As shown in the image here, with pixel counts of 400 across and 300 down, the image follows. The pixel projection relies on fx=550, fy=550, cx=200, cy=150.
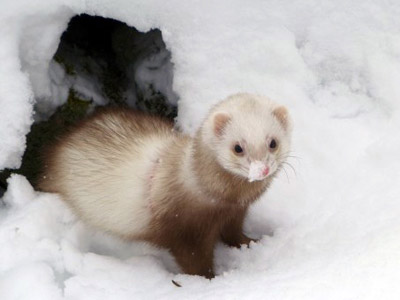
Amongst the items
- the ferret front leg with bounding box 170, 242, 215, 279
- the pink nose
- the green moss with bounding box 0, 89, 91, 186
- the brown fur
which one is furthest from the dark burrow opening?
the pink nose

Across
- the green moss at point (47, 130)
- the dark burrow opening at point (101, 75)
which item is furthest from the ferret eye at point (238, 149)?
the green moss at point (47, 130)

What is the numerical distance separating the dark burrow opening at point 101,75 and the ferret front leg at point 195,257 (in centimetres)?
113

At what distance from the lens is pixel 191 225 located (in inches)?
109

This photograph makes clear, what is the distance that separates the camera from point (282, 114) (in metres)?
2.52

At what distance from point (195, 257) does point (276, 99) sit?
1019 millimetres

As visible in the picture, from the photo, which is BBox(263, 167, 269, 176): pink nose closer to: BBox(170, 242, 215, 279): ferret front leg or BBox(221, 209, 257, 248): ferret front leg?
BBox(221, 209, 257, 248): ferret front leg

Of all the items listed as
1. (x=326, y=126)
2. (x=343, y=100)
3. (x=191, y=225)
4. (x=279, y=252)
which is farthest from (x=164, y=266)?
(x=343, y=100)

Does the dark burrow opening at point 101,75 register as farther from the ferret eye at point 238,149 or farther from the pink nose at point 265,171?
the pink nose at point 265,171

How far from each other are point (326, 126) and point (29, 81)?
1672mm

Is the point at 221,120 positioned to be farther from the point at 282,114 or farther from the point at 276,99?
the point at 276,99

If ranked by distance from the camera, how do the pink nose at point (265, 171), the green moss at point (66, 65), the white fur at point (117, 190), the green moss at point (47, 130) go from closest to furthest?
the pink nose at point (265, 171) → the white fur at point (117, 190) → the green moss at point (47, 130) → the green moss at point (66, 65)

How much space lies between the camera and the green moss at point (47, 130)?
3.55 metres

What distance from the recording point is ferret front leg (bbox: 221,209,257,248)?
9.54 ft

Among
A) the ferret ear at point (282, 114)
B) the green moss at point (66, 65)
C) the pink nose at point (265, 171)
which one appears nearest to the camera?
the pink nose at point (265, 171)
